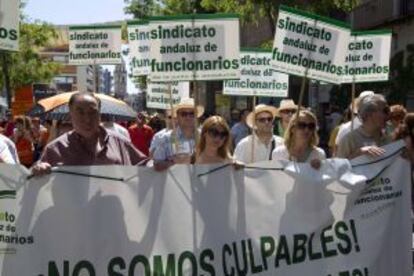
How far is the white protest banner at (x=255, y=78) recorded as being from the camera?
399 inches

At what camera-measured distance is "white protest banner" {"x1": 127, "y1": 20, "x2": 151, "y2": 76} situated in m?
9.83

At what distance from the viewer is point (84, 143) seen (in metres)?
5.38

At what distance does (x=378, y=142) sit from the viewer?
6340mm

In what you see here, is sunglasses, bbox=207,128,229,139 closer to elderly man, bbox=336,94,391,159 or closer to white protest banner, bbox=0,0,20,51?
elderly man, bbox=336,94,391,159

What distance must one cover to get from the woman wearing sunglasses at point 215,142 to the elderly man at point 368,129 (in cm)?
92

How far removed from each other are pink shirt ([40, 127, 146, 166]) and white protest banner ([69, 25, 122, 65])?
590cm

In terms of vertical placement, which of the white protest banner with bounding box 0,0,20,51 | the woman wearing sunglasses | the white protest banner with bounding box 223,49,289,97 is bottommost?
the woman wearing sunglasses

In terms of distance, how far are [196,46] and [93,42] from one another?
194 inches

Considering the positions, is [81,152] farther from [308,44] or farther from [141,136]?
[141,136]

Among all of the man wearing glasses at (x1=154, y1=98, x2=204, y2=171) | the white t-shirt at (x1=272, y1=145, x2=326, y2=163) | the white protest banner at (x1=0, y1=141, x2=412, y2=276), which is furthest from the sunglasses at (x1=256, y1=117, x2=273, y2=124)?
the white protest banner at (x1=0, y1=141, x2=412, y2=276)

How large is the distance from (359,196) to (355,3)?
14.3m

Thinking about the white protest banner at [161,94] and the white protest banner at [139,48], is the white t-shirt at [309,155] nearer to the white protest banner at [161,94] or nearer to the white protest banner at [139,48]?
the white protest banner at [139,48]

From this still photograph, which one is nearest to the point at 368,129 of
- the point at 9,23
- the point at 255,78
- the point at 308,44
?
the point at 308,44

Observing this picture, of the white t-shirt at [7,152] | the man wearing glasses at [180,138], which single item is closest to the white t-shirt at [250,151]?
the man wearing glasses at [180,138]
